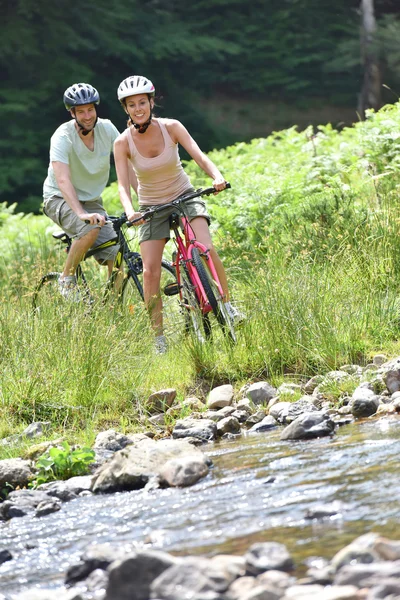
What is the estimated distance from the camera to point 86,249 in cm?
780

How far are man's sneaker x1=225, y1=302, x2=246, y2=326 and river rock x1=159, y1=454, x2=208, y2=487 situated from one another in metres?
2.23

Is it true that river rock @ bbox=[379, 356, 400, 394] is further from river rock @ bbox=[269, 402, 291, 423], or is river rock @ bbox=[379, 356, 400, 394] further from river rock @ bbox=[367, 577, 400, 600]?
river rock @ bbox=[367, 577, 400, 600]

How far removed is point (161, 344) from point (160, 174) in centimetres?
120

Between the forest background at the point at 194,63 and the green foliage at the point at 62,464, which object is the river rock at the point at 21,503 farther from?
the forest background at the point at 194,63

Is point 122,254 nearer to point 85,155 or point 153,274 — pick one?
point 153,274

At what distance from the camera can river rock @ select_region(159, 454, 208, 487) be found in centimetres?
450

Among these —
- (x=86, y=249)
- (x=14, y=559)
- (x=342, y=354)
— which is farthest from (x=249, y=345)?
(x=14, y=559)

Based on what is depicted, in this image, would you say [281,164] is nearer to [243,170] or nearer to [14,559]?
[243,170]

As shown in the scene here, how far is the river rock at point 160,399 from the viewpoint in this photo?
6.17 m

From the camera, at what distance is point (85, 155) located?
25.3 feet

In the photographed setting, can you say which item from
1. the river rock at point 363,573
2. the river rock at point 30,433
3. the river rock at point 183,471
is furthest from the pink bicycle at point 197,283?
the river rock at point 363,573

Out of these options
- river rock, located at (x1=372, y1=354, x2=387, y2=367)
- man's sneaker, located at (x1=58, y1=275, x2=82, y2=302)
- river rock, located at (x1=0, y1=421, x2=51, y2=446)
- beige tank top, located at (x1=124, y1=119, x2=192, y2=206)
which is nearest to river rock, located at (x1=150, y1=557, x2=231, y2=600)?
river rock, located at (x1=0, y1=421, x2=51, y2=446)

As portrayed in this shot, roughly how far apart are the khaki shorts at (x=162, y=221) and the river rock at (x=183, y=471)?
2.78 meters

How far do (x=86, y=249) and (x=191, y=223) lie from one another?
113 centimetres
